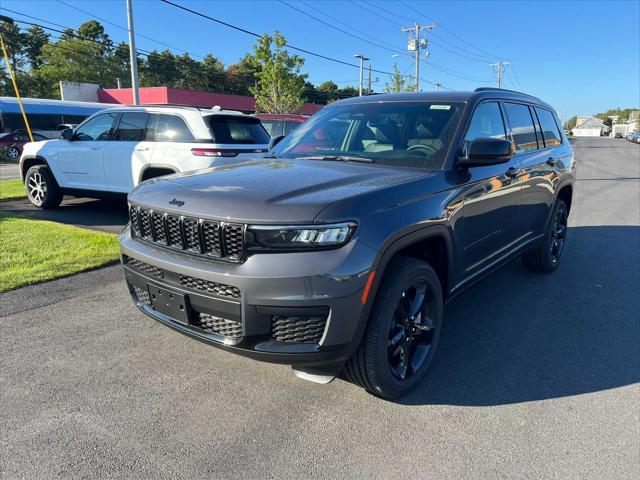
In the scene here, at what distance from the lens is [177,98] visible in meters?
37.0

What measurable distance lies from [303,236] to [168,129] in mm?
5522

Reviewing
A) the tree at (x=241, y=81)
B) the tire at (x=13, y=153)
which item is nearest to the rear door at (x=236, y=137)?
the tire at (x=13, y=153)

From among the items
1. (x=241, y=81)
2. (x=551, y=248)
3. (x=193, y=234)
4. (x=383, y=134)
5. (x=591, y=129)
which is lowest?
(x=551, y=248)

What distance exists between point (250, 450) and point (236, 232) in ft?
3.68

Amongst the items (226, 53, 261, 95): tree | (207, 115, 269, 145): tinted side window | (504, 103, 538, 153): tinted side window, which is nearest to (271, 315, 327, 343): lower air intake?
(504, 103, 538, 153): tinted side window

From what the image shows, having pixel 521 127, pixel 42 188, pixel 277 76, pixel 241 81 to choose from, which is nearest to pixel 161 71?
pixel 241 81

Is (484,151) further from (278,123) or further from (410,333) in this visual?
(278,123)

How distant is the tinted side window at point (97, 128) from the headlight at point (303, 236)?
6475 millimetres

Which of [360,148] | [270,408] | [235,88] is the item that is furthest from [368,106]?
[235,88]

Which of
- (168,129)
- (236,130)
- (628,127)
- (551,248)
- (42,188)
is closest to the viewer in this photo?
(551,248)

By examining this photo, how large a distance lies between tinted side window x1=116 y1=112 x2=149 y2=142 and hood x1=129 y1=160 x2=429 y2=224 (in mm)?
4643

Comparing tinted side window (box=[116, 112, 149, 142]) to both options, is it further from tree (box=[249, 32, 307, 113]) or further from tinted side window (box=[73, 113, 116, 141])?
tree (box=[249, 32, 307, 113])

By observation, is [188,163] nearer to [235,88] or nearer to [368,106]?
[368,106]

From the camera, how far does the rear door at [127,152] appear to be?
7176 mm
